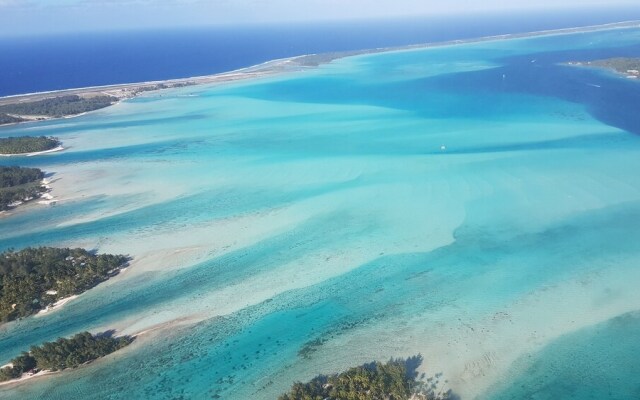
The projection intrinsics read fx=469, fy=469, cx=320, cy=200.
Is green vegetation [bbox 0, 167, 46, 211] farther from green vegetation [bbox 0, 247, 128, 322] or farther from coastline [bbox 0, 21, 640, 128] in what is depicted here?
coastline [bbox 0, 21, 640, 128]

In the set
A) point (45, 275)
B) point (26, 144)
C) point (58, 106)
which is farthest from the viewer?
point (58, 106)

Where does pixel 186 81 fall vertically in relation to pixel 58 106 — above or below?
above

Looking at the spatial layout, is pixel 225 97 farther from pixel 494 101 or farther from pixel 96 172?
pixel 494 101

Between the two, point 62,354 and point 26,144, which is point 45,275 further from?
point 26,144

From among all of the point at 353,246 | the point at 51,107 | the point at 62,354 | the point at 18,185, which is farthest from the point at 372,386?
the point at 51,107

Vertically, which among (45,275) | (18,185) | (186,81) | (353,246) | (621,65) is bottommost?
(353,246)

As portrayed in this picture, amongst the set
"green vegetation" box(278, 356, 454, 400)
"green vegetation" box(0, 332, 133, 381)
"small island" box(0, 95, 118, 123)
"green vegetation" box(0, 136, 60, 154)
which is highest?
"small island" box(0, 95, 118, 123)

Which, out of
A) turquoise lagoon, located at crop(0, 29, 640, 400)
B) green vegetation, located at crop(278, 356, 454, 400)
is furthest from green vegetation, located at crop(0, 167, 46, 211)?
green vegetation, located at crop(278, 356, 454, 400)
